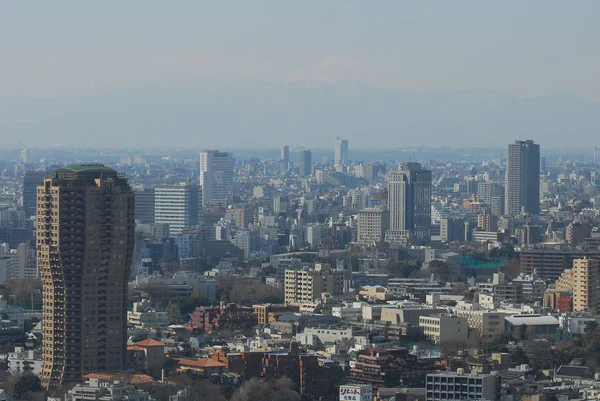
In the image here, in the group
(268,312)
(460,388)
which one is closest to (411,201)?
(268,312)

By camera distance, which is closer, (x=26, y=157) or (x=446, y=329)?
(x=446, y=329)

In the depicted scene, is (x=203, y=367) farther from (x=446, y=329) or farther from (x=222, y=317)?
(x=222, y=317)

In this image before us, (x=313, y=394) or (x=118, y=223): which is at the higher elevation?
(x=118, y=223)

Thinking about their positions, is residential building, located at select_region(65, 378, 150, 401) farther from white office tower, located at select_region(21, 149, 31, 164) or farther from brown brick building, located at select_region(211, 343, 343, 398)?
white office tower, located at select_region(21, 149, 31, 164)

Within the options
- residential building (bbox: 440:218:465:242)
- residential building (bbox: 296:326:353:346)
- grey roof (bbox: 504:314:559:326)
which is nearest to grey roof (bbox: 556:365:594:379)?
residential building (bbox: 296:326:353:346)

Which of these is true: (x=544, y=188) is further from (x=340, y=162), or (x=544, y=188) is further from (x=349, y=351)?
(x=349, y=351)

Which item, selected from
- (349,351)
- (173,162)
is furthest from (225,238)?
(173,162)
